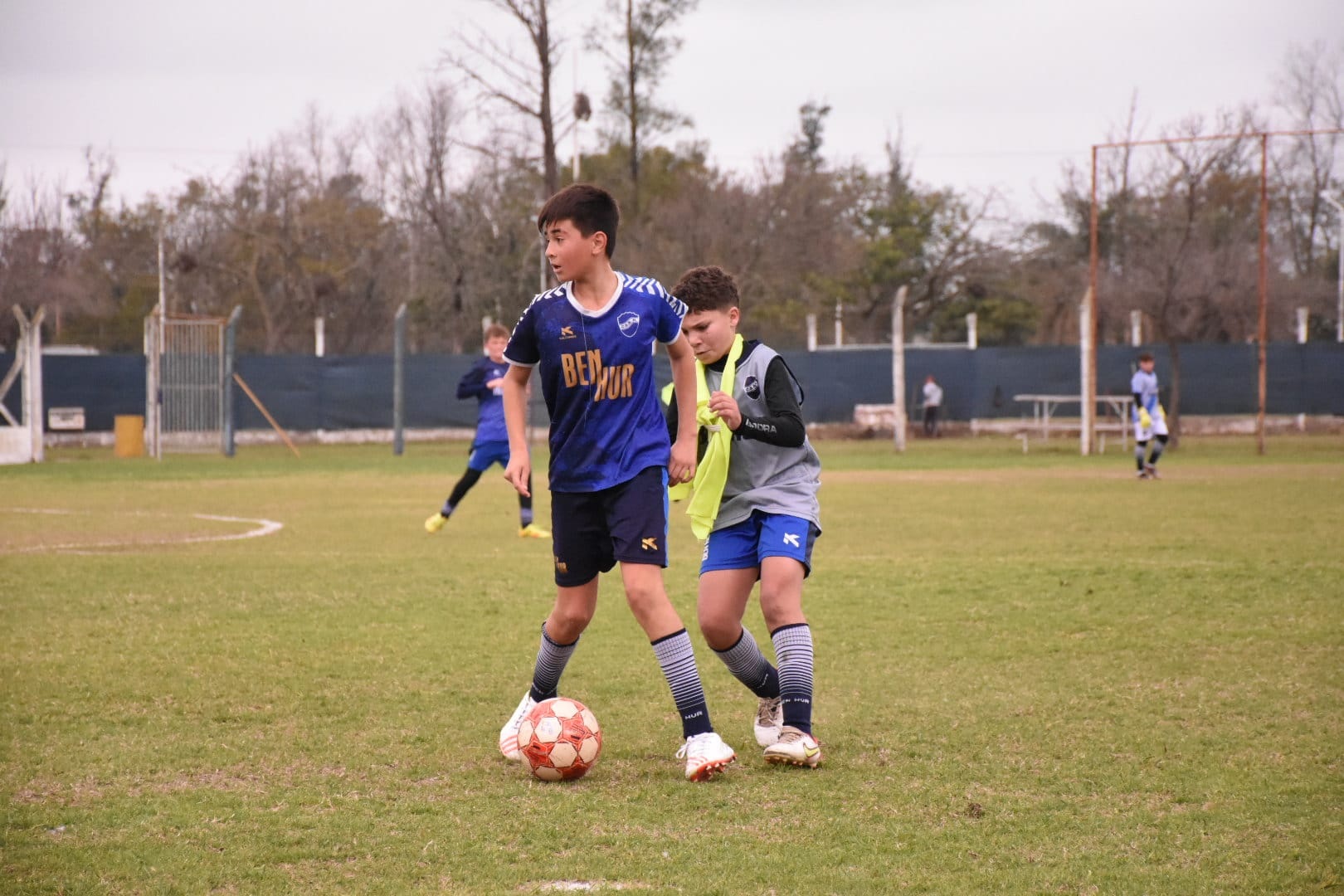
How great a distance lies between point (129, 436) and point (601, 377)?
25.5 meters

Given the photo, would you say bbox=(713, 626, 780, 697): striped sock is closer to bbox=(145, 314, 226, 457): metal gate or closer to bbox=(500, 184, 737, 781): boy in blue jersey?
bbox=(500, 184, 737, 781): boy in blue jersey

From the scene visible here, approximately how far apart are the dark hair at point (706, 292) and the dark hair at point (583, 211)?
438 mm

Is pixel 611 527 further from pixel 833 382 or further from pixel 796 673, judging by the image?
pixel 833 382

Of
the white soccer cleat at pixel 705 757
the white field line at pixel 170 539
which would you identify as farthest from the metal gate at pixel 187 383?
the white soccer cleat at pixel 705 757

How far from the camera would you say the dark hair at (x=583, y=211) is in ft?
15.4

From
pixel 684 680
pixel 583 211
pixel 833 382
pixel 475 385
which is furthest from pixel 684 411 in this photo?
pixel 833 382

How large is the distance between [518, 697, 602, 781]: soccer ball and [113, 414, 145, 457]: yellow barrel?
25.3 metres

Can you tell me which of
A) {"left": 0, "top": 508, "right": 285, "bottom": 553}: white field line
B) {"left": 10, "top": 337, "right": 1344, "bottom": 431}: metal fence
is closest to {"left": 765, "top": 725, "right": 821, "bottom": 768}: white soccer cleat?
{"left": 0, "top": 508, "right": 285, "bottom": 553}: white field line

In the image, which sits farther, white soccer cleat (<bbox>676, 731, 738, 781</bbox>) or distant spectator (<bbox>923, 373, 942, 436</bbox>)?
distant spectator (<bbox>923, 373, 942, 436</bbox>)

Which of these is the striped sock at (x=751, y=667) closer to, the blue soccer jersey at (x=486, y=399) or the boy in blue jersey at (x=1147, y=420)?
the blue soccer jersey at (x=486, y=399)

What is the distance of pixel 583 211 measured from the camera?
15.5 feet

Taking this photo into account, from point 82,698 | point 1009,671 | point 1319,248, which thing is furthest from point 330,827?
point 1319,248

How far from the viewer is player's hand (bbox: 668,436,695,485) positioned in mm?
4785

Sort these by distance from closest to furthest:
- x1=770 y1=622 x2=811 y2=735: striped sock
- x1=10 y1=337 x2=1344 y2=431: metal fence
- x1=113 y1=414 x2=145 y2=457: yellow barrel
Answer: x1=770 y1=622 x2=811 y2=735: striped sock → x1=113 y1=414 x2=145 y2=457: yellow barrel → x1=10 y1=337 x2=1344 y2=431: metal fence
